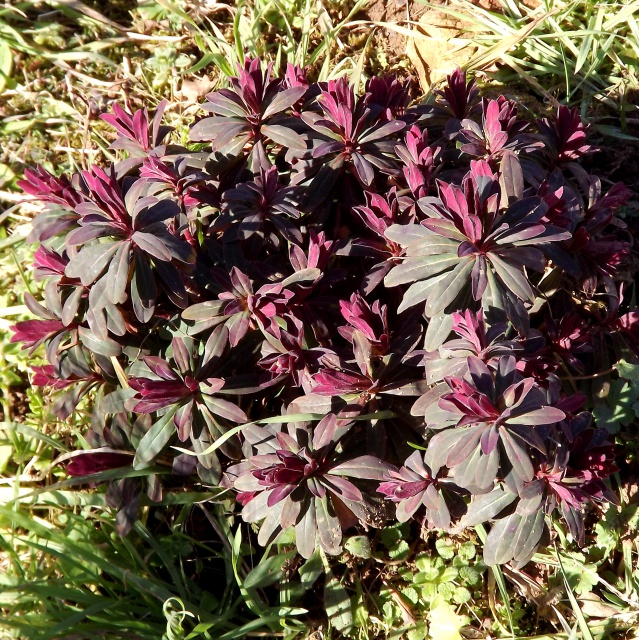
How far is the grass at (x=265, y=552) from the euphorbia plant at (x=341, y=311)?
23 cm

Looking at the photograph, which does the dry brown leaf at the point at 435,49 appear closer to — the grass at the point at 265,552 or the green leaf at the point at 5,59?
the grass at the point at 265,552

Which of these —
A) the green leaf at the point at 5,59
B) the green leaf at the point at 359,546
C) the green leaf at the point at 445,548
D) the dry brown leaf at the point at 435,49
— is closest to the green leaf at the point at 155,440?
the green leaf at the point at 359,546

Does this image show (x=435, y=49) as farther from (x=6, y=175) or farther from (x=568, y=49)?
(x=6, y=175)

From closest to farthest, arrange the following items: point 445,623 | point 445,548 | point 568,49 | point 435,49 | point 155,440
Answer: point 155,440, point 445,623, point 445,548, point 568,49, point 435,49

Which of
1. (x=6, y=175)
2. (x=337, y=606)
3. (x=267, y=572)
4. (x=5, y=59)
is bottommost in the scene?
(x=337, y=606)

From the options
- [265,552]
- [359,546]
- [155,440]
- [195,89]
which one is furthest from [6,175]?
[359,546]

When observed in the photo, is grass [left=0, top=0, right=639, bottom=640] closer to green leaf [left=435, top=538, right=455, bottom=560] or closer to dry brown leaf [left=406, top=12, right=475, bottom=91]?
green leaf [left=435, top=538, right=455, bottom=560]

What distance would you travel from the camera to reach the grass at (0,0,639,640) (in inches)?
98.0

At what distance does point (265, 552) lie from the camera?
256 centimetres

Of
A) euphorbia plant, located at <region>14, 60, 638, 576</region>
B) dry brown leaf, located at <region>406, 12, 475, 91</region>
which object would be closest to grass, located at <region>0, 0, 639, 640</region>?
dry brown leaf, located at <region>406, 12, 475, 91</region>

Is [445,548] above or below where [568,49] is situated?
below

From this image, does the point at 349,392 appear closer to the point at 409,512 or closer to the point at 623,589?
the point at 409,512

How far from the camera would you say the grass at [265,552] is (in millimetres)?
2488

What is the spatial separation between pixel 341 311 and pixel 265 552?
1026 millimetres
